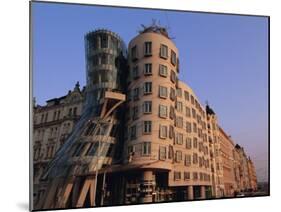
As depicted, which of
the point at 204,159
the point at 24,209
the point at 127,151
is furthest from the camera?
the point at 204,159

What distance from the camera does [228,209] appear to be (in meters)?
4.02

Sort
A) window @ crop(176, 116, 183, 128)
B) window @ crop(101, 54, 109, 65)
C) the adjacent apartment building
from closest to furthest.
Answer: the adjacent apartment building → window @ crop(101, 54, 109, 65) → window @ crop(176, 116, 183, 128)

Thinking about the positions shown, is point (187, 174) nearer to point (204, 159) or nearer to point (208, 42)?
point (204, 159)

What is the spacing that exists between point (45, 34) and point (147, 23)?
2.74ft

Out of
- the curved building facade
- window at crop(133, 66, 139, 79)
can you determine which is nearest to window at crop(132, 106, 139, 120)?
the curved building facade

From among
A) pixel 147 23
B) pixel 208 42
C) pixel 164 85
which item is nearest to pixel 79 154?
pixel 164 85

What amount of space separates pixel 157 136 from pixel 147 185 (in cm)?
40

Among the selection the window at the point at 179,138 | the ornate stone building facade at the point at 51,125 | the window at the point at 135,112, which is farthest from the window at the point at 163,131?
the ornate stone building facade at the point at 51,125

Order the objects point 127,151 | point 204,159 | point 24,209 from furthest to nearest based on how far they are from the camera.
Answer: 1. point 204,159
2. point 127,151
3. point 24,209

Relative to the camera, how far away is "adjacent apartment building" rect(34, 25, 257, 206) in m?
3.78

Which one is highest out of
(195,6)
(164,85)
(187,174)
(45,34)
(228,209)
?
(195,6)

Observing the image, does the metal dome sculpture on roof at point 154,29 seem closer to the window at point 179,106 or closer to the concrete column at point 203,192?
the window at point 179,106

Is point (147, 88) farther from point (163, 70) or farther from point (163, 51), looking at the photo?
point (163, 51)

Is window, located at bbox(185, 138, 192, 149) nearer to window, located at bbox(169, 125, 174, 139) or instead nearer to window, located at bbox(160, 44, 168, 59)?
window, located at bbox(169, 125, 174, 139)
